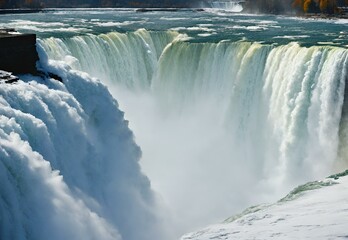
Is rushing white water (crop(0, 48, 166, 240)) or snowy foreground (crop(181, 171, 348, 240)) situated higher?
rushing white water (crop(0, 48, 166, 240))

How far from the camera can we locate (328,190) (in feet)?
39.9

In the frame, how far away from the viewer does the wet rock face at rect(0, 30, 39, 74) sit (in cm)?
1443

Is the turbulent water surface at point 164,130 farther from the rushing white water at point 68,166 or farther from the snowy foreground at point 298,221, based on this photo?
the snowy foreground at point 298,221

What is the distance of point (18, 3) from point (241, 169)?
59.3 m

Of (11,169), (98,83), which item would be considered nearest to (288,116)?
(98,83)

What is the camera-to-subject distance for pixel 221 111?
893 inches

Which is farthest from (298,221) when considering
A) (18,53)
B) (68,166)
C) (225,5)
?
(225,5)

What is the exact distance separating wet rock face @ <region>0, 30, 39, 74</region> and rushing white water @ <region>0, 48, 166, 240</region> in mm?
459

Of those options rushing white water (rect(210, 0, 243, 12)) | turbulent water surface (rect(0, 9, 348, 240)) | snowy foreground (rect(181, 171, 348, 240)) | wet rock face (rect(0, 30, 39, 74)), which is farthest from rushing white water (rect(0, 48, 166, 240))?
rushing white water (rect(210, 0, 243, 12))

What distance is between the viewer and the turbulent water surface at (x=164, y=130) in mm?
10743

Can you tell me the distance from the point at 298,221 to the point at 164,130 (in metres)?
13.7

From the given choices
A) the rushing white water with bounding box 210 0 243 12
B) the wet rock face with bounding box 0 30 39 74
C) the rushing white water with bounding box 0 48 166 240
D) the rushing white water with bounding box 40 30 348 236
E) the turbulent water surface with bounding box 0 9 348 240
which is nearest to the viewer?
the rushing white water with bounding box 0 48 166 240

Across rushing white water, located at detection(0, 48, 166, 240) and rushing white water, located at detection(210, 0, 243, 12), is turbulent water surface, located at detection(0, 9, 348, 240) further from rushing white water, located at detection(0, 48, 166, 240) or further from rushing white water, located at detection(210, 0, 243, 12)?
rushing white water, located at detection(210, 0, 243, 12)

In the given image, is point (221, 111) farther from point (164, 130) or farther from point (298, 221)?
point (298, 221)
